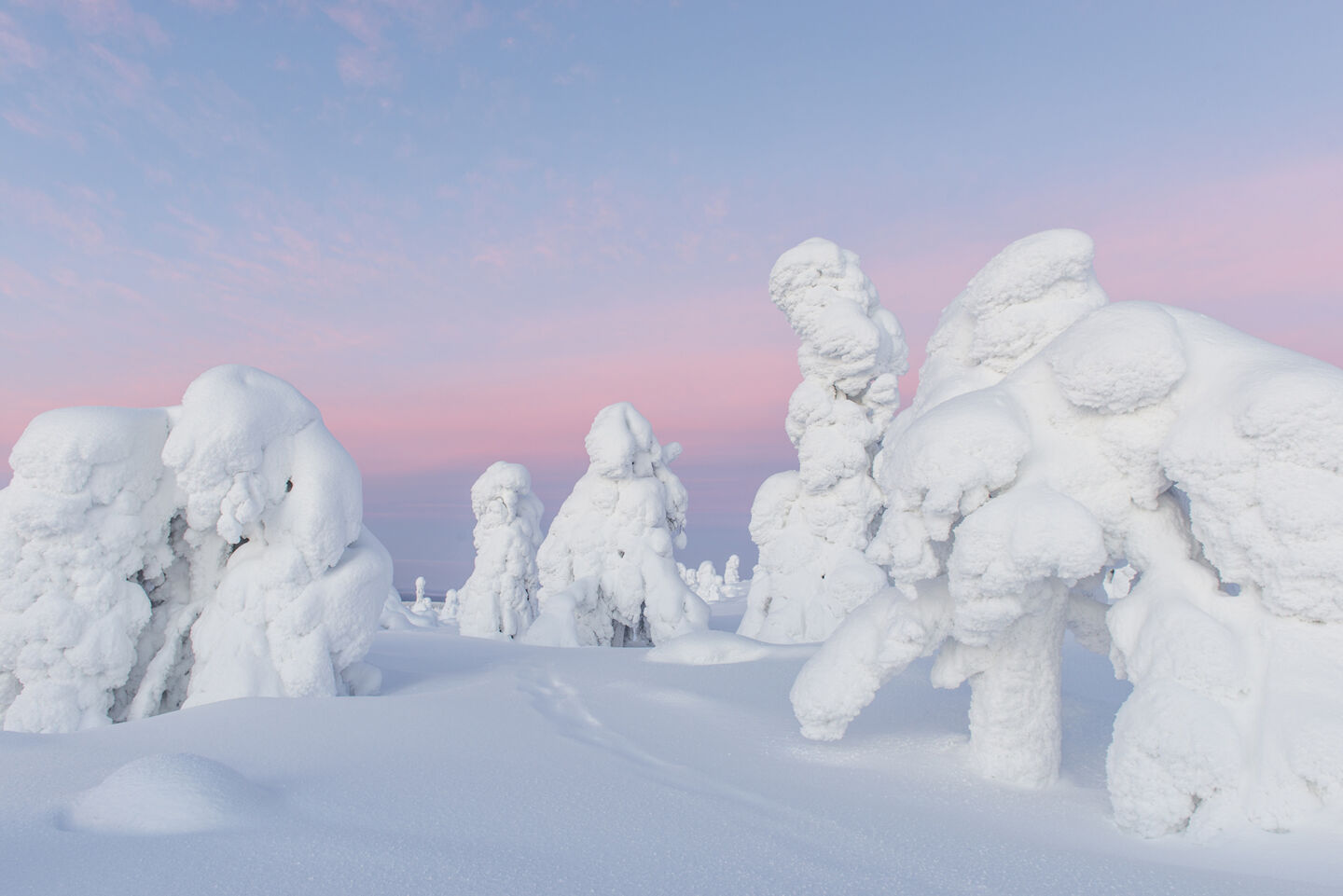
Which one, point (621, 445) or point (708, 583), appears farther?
point (708, 583)

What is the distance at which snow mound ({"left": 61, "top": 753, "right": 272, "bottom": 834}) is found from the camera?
3.10 meters

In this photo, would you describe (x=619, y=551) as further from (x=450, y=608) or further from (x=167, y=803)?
(x=450, y=608)

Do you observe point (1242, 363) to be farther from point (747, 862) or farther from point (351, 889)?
point (351, 889)

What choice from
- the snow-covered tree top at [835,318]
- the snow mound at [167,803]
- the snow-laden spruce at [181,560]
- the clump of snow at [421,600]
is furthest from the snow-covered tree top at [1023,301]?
the clump of snow at [421,600]

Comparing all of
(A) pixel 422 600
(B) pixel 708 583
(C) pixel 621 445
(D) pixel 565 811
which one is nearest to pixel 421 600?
(A) pixel 422 600

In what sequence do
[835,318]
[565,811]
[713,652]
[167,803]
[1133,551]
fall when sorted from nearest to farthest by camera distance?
[167,803]
[565,811]
[1133,551]
[713,652]
[835,318]

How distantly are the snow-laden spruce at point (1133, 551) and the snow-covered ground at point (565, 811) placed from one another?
313mm

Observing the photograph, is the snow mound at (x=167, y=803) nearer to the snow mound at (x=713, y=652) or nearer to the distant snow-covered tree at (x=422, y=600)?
the snow mound at (x=713, y=652)

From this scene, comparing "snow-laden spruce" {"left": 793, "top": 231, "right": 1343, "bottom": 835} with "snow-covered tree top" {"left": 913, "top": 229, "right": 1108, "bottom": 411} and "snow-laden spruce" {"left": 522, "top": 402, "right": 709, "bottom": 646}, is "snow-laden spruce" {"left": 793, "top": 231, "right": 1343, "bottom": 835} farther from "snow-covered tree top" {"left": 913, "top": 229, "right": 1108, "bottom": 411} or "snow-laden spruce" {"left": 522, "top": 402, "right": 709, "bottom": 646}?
"snow-laden spruce" {"left": 522, "top": 402, "right": 709, "bottom": 646}

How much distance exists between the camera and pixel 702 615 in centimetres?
1426

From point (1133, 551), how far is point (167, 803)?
186 inches

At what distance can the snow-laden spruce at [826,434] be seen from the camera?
12.9m

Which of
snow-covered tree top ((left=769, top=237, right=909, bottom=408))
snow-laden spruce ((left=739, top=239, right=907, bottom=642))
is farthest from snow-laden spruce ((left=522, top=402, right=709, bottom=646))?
snow-covered tree top ((left=769, top=237, right=909, bottom=408))

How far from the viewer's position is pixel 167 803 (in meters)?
3.16
